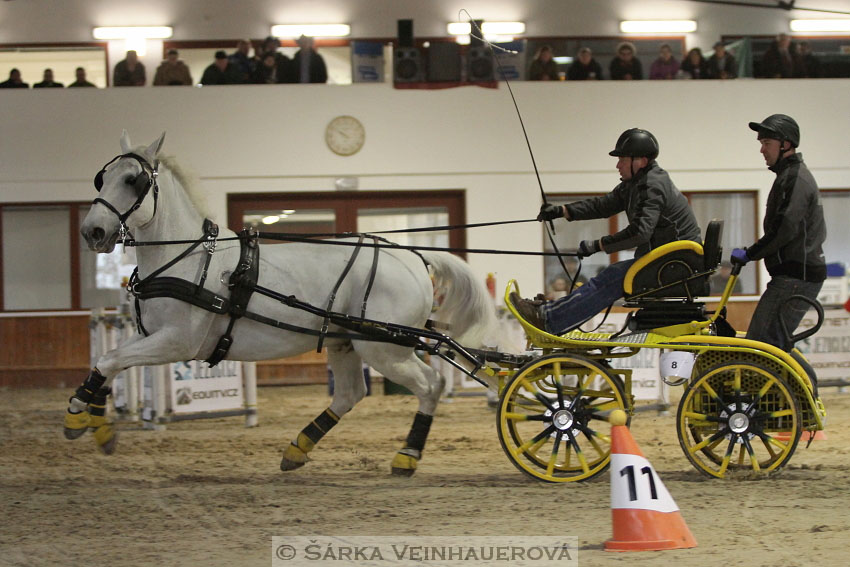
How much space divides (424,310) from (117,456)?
2.86 meters

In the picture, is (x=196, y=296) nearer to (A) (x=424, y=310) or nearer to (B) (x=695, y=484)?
(A) (x=424, y=310)

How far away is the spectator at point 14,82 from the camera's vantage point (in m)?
14.5

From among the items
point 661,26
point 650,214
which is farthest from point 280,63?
point 650,214

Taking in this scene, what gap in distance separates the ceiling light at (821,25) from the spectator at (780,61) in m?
1.88

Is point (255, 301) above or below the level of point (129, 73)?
below

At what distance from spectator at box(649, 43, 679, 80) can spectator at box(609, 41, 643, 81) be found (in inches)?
8.3

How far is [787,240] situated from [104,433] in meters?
4.34

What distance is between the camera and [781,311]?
606 cm

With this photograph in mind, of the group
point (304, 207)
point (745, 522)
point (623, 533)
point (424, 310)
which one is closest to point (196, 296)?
point (424, 310)

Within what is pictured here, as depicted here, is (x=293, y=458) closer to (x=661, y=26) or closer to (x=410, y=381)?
(x=410, y=381)

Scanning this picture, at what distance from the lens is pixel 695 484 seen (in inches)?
235

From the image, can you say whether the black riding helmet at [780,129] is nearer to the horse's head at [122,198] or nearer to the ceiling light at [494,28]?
the horse's head at [122,198]

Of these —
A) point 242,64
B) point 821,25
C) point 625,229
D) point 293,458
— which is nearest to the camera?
point 625,229

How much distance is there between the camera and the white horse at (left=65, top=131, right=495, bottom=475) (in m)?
6.12
